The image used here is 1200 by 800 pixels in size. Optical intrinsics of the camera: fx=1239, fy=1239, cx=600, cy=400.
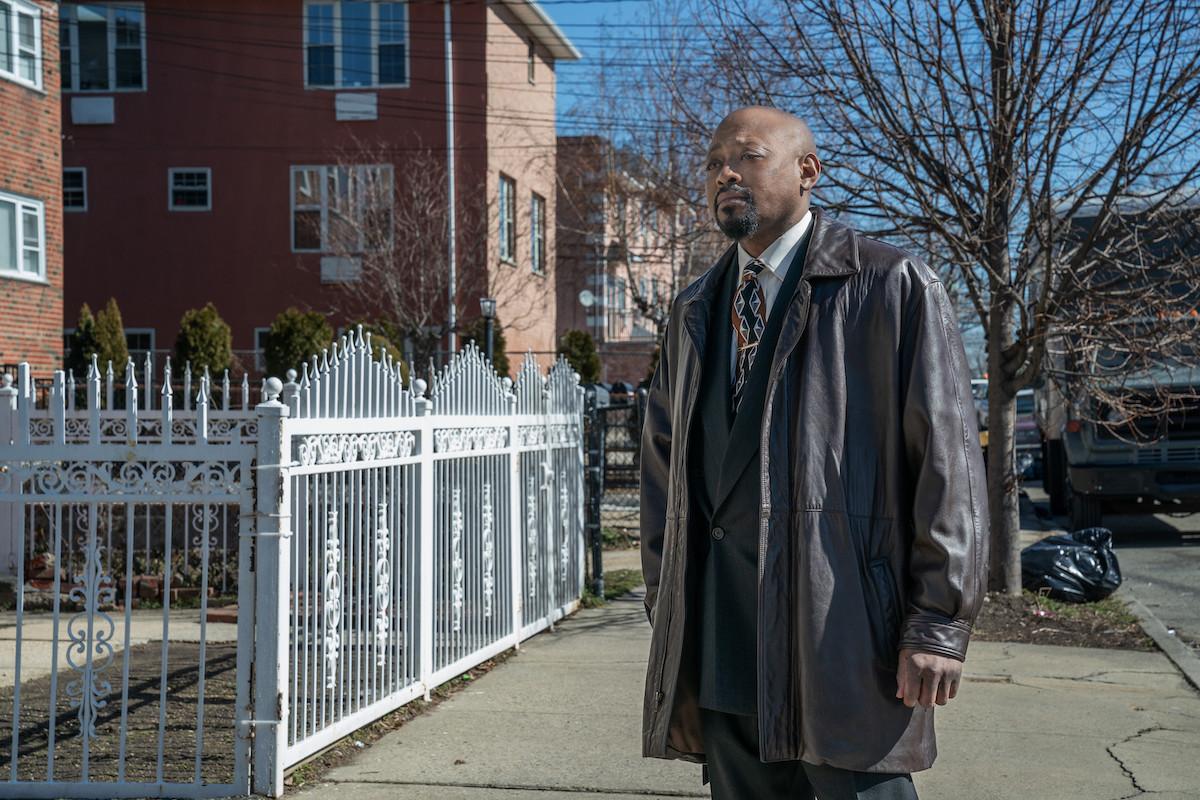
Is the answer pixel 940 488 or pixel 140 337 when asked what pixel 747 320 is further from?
pixel 140 337

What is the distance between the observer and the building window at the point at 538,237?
28014 mm

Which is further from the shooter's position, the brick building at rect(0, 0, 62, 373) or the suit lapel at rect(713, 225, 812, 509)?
the brick building at rect(0, 0, 62, 373)

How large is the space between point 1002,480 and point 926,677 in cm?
692

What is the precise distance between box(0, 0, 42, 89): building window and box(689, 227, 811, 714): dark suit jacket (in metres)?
17.4

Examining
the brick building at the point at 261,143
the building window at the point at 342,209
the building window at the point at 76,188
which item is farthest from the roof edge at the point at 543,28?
the building window at the point at 76,188

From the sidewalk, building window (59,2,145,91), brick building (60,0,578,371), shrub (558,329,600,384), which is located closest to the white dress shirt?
the sidewalk

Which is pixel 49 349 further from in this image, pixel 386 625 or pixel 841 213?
pixel 386 625

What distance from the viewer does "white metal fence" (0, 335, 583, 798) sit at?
4723 millimetres

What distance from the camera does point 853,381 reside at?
110 inches

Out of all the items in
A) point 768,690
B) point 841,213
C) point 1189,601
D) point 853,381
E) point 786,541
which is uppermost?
point 841,213

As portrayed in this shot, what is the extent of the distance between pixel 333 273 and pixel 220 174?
10.8 feet

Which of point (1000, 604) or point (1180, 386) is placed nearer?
point (1000, 604)

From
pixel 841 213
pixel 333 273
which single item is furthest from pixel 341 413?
pixel 333 273

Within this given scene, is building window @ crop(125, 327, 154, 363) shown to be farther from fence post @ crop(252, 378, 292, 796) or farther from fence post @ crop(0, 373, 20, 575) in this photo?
fence post @ crop(252, 378, 292, 796)
